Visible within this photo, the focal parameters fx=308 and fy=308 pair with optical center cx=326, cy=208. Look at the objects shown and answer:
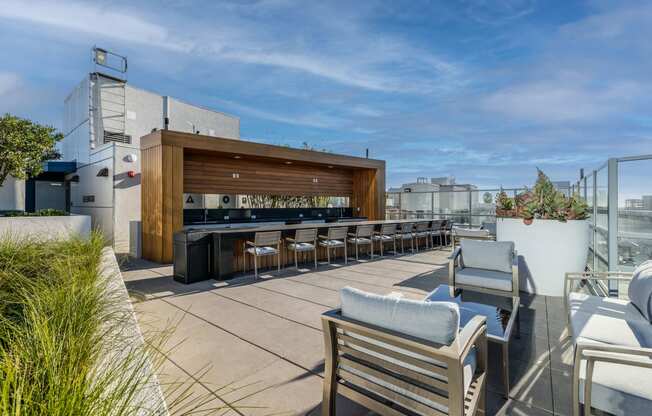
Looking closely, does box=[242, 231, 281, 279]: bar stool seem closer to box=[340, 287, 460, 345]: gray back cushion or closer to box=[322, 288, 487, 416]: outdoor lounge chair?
box=[322, 288, 487, 416]: outdoor lounge chair

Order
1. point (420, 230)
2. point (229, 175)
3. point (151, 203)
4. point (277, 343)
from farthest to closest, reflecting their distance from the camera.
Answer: point (420, 230) → point (229, 175) → point (151, 203) → point (277, 343)

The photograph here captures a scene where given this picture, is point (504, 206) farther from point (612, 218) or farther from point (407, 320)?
point (407, 320)

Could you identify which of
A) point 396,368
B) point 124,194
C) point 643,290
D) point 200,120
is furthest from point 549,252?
point 200,120

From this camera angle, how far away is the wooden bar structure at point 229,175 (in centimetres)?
686

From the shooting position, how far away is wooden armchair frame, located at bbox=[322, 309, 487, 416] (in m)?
1.32

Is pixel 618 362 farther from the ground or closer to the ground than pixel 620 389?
farther from the ground

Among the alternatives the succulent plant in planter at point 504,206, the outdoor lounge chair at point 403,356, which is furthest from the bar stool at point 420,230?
the outdoor lounge chair at point 403,356

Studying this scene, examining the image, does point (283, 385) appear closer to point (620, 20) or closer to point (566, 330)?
point (566, 330)

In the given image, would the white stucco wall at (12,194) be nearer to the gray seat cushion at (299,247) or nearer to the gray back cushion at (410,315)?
the gray seat cushion at (299,247)

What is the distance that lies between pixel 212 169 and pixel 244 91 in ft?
23.3

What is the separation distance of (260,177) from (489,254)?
709cm

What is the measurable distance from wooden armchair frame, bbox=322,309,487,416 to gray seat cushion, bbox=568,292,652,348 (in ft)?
3.58

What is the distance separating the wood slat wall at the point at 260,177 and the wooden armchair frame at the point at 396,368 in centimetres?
744

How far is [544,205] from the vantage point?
4.59 metres
